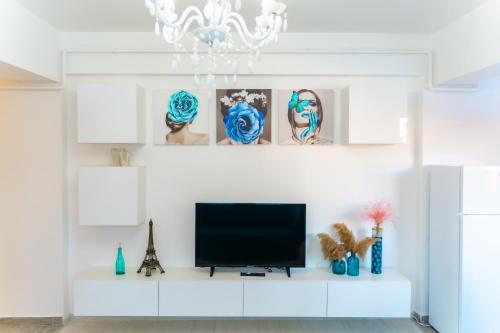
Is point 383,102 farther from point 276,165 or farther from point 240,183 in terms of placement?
point 240,183

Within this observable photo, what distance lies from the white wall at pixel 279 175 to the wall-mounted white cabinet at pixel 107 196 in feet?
0.90

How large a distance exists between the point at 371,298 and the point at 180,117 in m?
2.16

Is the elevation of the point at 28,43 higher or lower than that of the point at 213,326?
higher

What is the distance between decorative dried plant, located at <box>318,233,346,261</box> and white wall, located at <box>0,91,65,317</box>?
2225mm

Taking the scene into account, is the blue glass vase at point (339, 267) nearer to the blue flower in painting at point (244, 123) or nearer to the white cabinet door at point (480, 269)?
the white cabinet door at point (480, 269)

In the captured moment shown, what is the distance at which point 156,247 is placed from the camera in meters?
3.08

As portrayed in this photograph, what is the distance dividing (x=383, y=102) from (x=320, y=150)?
0.64 metres

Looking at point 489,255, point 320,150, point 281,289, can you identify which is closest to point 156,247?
point 281,289

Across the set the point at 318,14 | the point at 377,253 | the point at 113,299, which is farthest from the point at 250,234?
the point at 318,14

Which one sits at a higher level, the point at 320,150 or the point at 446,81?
the point at 446,81

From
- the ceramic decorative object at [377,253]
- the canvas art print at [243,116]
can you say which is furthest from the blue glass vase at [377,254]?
the canvas art print at [243,116]

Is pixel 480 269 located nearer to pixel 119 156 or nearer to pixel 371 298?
pixel 371 298

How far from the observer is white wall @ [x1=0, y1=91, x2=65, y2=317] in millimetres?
2984

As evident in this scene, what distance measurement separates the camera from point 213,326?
2.95m
